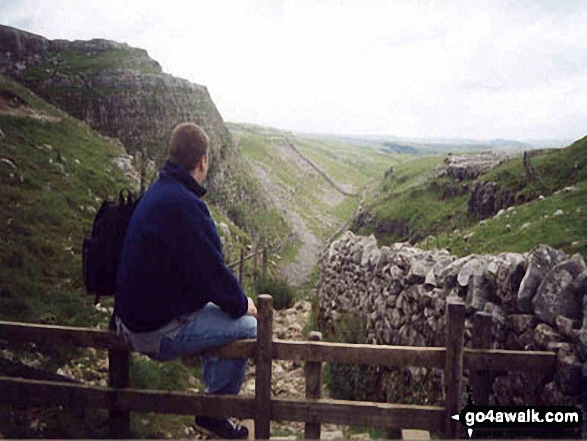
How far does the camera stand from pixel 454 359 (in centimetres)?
514

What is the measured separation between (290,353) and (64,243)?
33.1 feet

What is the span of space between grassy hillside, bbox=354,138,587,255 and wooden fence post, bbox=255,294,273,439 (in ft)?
21.5

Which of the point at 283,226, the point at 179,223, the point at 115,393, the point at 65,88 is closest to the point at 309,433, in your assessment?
the point at 115,393

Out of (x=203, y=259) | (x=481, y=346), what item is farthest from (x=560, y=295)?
(x=203, y=259)

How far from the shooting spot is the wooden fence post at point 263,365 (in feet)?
16.7

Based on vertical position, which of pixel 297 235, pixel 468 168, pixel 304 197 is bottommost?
pixel 297 235

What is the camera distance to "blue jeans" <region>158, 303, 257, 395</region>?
4.89m

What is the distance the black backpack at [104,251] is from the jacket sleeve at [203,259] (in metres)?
0.76

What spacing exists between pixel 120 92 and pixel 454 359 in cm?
3479

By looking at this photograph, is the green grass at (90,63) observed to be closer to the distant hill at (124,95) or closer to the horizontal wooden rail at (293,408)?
the distant hill at (124,95)

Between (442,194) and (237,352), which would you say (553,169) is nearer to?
(442,194)

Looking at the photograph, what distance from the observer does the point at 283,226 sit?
4166 cm

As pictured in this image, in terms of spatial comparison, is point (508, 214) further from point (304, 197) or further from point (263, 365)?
point (304, 197)

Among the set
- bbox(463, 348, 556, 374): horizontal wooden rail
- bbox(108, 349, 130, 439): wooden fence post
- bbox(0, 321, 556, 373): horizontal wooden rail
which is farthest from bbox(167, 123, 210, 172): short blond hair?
bbox(463, 348, 556, 374): horizontal wooden rail
